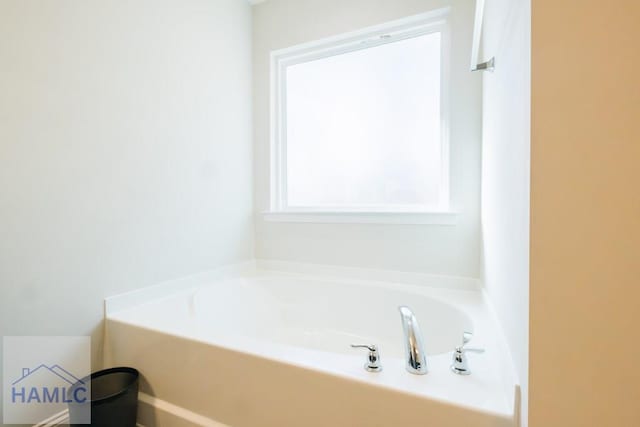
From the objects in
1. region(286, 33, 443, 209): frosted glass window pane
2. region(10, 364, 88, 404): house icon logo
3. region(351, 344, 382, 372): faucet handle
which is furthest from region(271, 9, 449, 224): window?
region(10, 364, 88, 404): house icon logo

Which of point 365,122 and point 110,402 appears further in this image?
point 365,122

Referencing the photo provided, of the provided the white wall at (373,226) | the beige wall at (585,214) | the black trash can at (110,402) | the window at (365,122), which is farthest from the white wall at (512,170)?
the black trash can at (110,402)

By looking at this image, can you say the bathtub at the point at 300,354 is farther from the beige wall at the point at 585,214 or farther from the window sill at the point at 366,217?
the window sill at the point at 366,217

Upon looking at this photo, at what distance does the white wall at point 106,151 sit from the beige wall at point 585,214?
1.67 m

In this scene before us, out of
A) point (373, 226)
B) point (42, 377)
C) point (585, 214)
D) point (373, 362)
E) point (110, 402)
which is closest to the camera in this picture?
point (585, 214)

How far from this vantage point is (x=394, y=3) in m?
1.84

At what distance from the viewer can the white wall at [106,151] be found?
3.73 feet

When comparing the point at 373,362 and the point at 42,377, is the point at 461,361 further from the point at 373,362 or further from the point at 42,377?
the point at 42,377

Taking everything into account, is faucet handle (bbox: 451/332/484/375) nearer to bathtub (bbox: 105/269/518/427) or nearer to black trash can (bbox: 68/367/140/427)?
bathtub (bbox: 105/269/518/427)

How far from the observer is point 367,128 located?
6.72 ft

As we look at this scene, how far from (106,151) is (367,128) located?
1.52 metres

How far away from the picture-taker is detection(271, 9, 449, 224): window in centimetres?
186

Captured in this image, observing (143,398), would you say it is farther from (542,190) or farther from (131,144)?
(542,190)

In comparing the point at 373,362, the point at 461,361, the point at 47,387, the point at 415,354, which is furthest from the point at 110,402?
the point at 461,361
